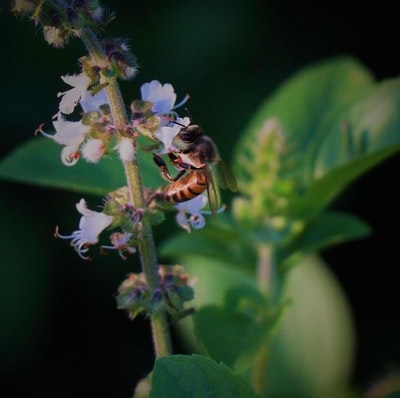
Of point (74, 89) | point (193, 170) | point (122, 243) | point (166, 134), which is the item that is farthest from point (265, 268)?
point (74, 89)

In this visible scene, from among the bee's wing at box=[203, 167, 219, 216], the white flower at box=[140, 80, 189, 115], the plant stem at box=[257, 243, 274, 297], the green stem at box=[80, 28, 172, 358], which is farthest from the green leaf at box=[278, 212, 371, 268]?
the white flower at box=[140, 80, 189, 115]

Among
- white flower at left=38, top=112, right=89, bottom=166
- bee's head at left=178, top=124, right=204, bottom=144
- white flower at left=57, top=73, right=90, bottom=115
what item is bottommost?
white flower at left=38, top=112, right=89, bottom=166

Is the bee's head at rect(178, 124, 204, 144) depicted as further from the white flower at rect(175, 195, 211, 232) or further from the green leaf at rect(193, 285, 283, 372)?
the green leaf at rect(193, 285, 283, 372)

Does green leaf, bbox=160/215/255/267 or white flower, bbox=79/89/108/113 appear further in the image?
green leaf, bbox=160/215/255/267

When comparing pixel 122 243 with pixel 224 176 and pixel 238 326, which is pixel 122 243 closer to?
pixel 224 176

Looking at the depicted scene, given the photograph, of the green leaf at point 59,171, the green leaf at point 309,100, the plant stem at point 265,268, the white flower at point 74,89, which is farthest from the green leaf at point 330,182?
the white flower at point 74,89

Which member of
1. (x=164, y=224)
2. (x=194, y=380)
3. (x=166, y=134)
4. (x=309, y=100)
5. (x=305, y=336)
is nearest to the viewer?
(x=194, y=380)

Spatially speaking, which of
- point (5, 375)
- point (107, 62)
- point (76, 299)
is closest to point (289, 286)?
point (76, 299)
